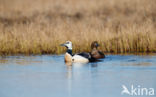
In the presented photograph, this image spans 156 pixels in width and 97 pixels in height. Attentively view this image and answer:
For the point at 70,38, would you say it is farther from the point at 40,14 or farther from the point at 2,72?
the point at 40,14

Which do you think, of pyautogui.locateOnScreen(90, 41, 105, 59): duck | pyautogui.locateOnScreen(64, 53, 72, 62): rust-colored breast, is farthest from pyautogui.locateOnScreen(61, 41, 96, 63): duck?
pyautogui.locateOnScreen(90, 41, 105, 59): duck

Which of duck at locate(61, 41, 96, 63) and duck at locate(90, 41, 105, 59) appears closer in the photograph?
A: duck at locate(61, 41, 96, 63)

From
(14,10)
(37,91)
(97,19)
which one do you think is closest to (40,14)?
(14,10)

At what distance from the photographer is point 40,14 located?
2919 centimetres

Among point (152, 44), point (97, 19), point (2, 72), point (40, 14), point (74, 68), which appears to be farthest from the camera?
point (40, 14)

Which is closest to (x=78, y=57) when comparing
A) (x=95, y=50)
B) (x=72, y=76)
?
(x=95, y=50)

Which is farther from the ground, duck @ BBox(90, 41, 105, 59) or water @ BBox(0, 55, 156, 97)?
duck @ BBox(90, 41, 105, 59)

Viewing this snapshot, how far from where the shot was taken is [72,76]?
43.3 ft

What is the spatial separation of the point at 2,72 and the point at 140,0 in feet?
56.8

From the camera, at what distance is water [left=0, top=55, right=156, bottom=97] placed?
1099 centimetres

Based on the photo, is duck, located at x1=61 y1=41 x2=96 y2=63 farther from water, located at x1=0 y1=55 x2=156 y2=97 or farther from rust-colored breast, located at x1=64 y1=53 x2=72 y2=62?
water, located at x1=0 y1=55 x2=156 y2=97

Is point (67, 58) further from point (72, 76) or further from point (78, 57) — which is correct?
point (72, 76)

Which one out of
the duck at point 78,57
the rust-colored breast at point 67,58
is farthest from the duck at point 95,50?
the rust-colored breast at point 67,58

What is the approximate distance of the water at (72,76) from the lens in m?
11.0
